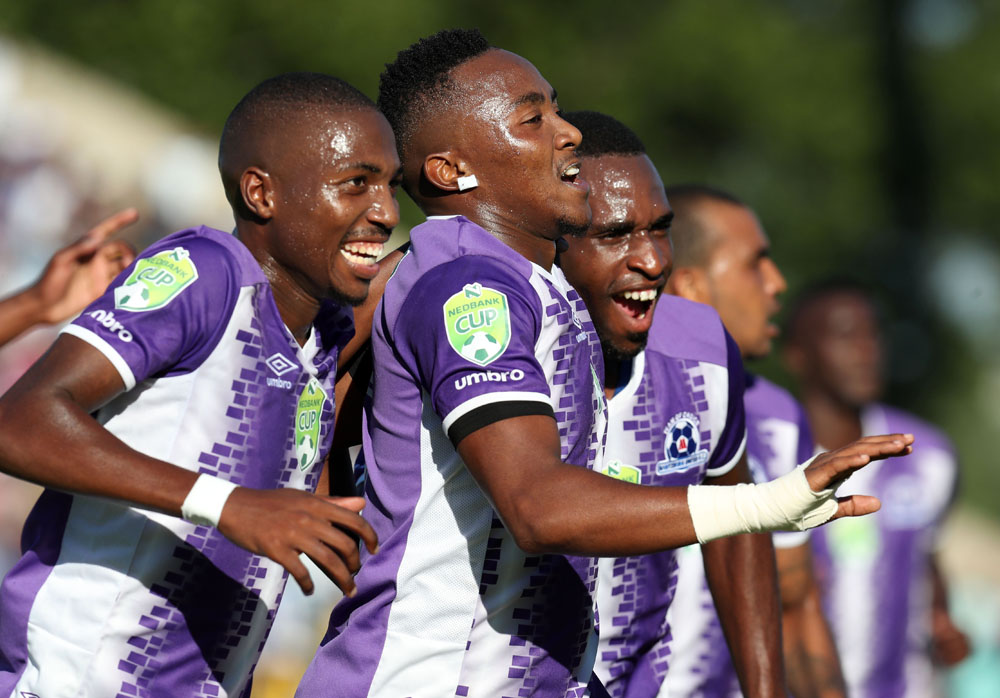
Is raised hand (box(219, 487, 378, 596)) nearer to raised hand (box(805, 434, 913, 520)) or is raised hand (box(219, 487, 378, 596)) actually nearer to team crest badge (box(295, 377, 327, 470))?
team crest badge (box(295, 377, 327, 470))

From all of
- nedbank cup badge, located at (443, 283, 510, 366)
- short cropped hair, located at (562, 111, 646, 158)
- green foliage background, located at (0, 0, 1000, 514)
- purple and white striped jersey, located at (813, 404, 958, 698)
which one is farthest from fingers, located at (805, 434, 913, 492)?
green foliage background, located at (0, 0, 1000, 514)

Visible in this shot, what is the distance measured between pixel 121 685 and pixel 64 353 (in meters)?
0.81

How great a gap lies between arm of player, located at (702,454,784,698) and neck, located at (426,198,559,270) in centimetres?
103

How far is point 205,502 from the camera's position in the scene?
2.98 metres

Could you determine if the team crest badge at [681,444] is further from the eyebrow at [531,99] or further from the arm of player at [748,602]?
the eyebrow at [531,99]

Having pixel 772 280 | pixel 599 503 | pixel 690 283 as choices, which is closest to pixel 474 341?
pixel 599 503

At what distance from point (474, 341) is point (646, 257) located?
4.05 feet

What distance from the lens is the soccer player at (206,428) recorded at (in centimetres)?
→ 301

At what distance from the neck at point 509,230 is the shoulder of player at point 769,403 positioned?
2341 millimetres

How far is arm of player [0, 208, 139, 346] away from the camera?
4500 millimetres

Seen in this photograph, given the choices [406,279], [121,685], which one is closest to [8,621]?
[121,685]

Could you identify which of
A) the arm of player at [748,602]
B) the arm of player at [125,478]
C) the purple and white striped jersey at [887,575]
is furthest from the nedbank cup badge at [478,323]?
the purple and white striped jersey at [887,575]

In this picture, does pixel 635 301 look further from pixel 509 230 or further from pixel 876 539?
pixel 876 539

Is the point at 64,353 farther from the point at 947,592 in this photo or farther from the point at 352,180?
the point at 947,592
